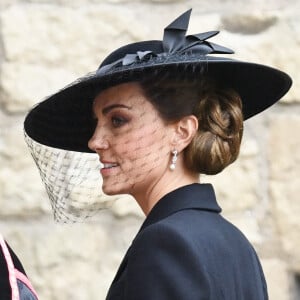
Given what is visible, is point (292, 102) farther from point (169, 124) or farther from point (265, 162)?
point (169, 124)

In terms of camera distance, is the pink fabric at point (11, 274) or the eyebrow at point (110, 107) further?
the eyebrow at point (110, 107)

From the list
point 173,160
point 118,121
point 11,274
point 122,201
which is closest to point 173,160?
point 173,160

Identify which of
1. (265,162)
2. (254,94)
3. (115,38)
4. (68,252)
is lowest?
(68,252)

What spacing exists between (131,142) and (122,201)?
1.02m

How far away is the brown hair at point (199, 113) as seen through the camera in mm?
1867

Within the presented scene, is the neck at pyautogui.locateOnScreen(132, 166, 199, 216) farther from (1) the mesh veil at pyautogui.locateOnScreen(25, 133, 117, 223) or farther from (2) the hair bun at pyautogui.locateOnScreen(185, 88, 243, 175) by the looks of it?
(1) the mesh veil at pyautogui.locateOnScreen(25, 133, 117, 223)

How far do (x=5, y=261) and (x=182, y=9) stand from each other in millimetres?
1618

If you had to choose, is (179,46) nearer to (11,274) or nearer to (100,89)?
(100,89)

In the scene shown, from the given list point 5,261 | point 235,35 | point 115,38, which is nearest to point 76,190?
point 115,38

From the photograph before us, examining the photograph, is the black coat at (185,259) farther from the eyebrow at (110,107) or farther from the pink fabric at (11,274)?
the pink fabric at (11,274)

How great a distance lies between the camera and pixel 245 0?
300 cm

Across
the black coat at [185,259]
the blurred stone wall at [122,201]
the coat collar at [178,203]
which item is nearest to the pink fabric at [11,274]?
the black coat at [185,259]

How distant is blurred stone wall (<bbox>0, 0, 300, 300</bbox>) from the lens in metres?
2.84

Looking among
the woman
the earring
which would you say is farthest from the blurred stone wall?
the earring
